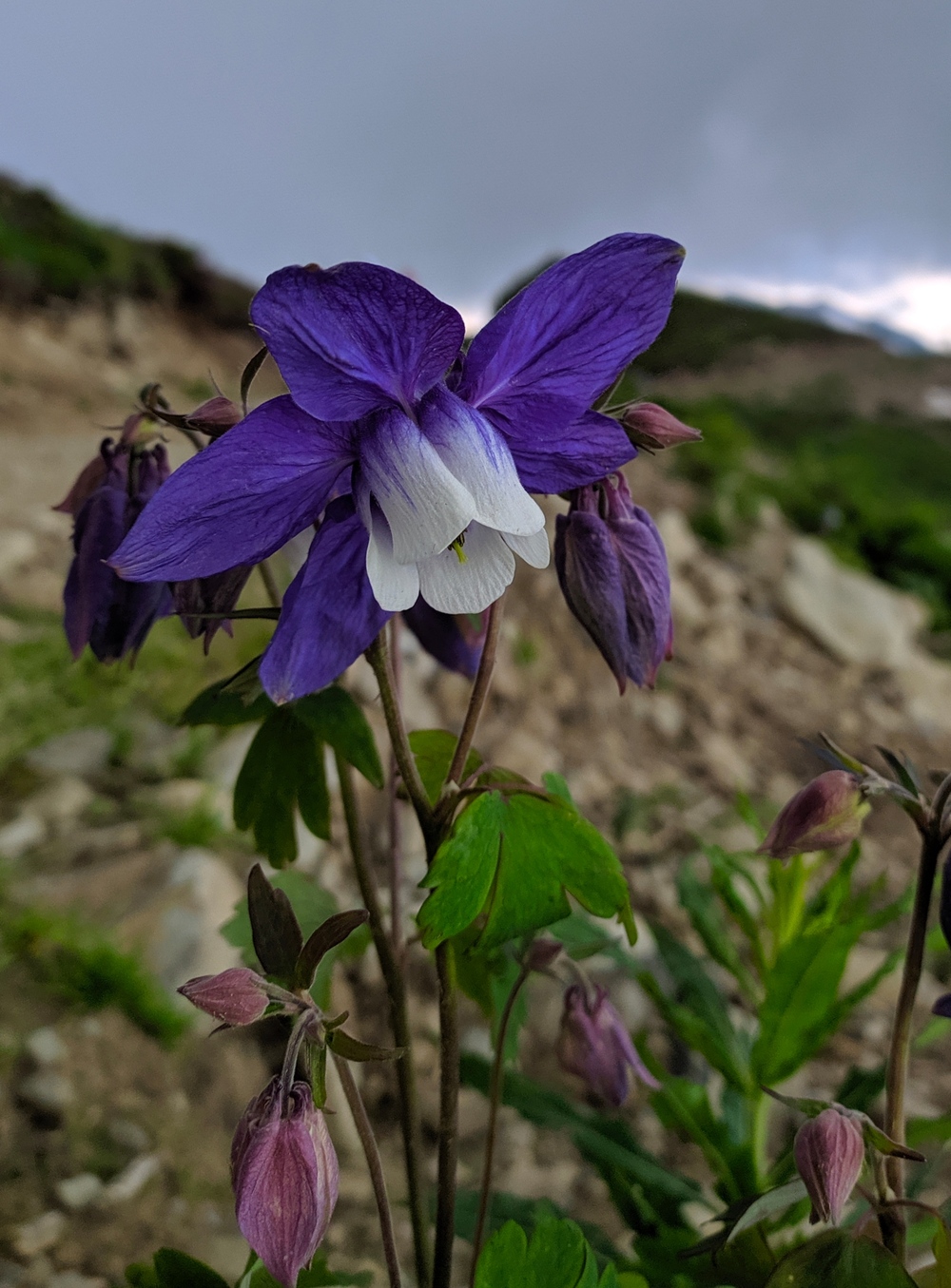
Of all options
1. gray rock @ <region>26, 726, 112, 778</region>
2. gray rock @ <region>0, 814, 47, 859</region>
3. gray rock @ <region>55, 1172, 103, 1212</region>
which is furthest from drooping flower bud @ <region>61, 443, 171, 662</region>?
gray rock @ <region>26, 726, 112, 778</region>

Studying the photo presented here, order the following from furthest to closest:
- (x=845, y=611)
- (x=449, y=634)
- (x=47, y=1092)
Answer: (x=845, y=611), (x=47, y=1092), (x=449, y=634)

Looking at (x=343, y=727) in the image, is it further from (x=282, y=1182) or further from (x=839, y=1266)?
(x=839, y=1266)

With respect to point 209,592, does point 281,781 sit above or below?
below

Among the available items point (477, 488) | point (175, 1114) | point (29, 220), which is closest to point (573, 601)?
point (477, 488)

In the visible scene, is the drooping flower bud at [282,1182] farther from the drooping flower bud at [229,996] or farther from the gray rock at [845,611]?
the gray rock at [845,611]

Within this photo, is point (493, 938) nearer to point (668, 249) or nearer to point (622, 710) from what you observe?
point (668, 249)

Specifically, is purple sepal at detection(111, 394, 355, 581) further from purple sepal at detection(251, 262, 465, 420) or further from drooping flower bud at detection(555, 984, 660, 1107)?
drooping flower bud at detection(555, 984, 660, 1107)

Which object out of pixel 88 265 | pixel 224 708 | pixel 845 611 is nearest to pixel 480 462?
pixel 224 708
